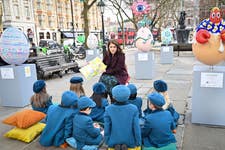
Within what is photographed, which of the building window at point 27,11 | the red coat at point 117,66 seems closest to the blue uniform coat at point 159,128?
the red coat at point 117,66

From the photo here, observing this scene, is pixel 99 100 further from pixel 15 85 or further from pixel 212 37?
pixel 15 85

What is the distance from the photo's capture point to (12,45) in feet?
18.0

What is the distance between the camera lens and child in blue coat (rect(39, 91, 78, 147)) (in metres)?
3.53

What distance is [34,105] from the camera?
4414mm

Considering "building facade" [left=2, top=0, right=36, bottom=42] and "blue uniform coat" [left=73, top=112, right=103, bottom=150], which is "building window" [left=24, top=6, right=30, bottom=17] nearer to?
"building facade" [left=2, top=0, right=36, bottom=42]

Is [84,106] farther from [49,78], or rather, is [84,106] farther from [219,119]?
[49,78]

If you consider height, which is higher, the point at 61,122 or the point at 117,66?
the point at 117,66

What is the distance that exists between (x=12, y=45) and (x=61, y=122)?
2.89 m

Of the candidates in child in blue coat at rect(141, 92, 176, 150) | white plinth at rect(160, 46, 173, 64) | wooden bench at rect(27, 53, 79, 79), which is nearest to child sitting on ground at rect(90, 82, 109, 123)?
child in blue coat at rect(141, 92, 176, 150)

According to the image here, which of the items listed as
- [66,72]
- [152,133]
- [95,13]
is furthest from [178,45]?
[95,13]

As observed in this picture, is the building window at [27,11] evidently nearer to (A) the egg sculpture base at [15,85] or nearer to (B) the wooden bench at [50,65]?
(B) the wooden bench at [50,65]

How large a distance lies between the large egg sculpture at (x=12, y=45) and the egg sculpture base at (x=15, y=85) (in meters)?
0.25

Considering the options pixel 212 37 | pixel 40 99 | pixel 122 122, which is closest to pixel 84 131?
pixel 122 122

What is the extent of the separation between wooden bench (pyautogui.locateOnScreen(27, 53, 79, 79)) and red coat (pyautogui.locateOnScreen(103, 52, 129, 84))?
15.9 ft
